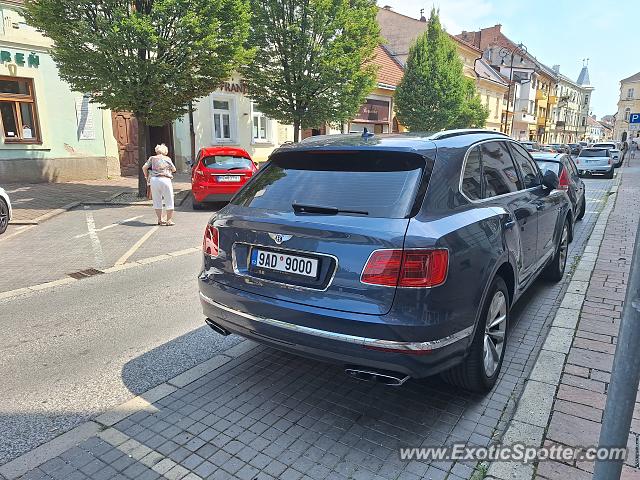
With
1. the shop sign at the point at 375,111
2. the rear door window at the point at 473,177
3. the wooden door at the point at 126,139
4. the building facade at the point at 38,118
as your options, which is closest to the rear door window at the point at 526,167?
the rear door window at the point at 473,177

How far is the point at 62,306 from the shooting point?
512 cm

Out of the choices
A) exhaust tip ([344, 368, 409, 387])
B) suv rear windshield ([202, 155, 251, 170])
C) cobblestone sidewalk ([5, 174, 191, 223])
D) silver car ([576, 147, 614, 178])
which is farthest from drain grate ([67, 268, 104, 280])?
silver car ([576, 147, 614, 178])

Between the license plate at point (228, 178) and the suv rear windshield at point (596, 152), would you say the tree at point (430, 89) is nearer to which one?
the suv rear windshield at point (596, 152)

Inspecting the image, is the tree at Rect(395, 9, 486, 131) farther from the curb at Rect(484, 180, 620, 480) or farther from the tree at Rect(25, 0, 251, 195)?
the curb at Rect(484, 180, 620, 480)

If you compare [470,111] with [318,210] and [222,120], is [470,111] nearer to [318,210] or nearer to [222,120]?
[222,120]

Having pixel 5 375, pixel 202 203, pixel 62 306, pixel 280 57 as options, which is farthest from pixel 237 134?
pixel 5 375

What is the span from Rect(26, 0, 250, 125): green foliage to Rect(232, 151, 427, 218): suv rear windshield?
9178mm

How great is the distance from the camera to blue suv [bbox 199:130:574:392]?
8.32 feet

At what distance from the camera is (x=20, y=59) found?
14.5 metres

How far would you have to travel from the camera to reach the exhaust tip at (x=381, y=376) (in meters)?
2.59

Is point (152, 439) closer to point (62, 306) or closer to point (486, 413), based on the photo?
point (486, 413)

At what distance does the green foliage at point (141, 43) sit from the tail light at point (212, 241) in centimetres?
917

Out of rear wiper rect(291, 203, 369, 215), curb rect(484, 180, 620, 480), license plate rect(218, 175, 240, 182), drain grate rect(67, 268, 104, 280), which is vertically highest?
rear wiper rect(291, 203, 369, 215)

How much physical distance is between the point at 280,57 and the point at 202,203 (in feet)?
25.0
